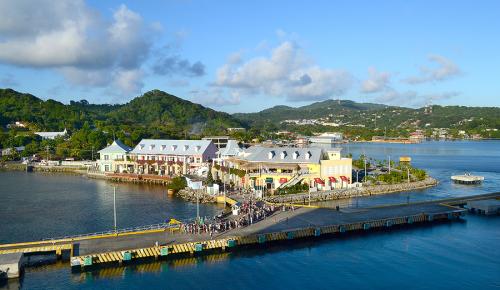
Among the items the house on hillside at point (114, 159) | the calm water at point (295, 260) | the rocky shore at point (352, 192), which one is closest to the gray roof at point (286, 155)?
the rocky shore at point (352, 192)

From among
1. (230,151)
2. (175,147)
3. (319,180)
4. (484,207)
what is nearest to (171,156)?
(175,147)

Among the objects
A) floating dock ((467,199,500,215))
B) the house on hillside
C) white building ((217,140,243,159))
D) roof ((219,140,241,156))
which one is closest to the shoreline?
the house on hillside

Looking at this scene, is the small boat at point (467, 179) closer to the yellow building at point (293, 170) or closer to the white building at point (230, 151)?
the yellow building at point (293, 170)

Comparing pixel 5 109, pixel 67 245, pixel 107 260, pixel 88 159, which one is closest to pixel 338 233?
pixel 107 260

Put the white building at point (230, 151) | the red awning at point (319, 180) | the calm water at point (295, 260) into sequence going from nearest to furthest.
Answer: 1. the calm water at point (295, 260)
2. the red awning at point (319, 180)
3. the white building at point (230, 151)

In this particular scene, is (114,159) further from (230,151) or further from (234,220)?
(234,220)

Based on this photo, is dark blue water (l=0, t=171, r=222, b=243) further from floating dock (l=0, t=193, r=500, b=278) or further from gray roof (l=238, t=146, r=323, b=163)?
gray roof (l=238, t=146, r=323, b=163)
